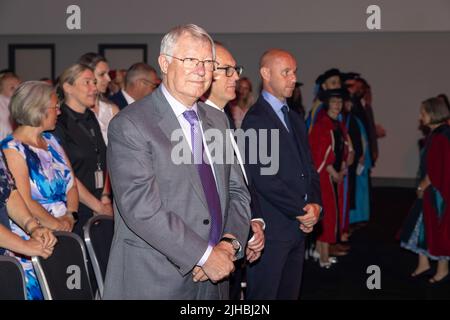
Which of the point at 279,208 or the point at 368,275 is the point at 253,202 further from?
the point at 368,275

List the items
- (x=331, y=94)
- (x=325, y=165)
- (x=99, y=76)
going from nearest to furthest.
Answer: (x=99, y=76)
(x=325, y=165)
(x=331, y=94)

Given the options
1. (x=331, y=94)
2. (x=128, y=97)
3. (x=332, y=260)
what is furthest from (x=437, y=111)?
(x=128, y=97)

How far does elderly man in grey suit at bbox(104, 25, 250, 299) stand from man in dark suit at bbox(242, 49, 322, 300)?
1.21 m

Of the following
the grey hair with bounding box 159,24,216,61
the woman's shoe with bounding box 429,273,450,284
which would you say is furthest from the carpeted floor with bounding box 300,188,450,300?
the grey hair with bounding box 159,24,216,61

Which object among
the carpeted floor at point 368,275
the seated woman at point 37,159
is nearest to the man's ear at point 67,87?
the seated woman at point 37,159

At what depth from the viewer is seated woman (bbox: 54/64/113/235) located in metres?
4.17

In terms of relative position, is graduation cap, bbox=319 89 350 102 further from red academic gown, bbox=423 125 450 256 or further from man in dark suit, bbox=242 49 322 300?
man in dark suit, bbox=242 49 322 300

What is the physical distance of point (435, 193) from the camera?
18.5 ft

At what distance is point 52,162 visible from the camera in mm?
3564

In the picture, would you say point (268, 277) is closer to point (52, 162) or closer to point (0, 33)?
point (52, 162)

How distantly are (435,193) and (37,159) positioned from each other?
11.7 feet

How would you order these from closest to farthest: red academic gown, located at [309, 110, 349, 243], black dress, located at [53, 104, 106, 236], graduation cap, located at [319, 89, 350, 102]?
black dress, located at [53, 104, 106, 236] < red academic gown, located at [309, 110, 349, 243] < graduation cap, located at [319, 89, 350, 102]

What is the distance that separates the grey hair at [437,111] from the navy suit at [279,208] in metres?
2.28

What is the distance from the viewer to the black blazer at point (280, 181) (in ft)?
11.8
